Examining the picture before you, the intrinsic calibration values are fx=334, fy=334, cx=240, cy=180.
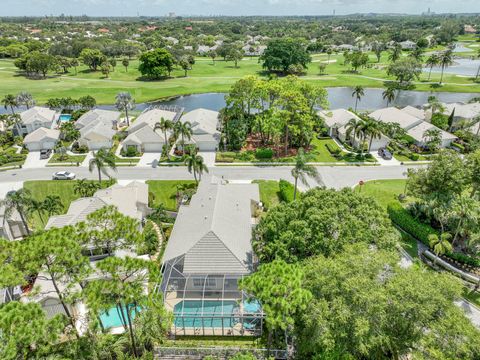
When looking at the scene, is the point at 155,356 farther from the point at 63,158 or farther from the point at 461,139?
the point at 461,139

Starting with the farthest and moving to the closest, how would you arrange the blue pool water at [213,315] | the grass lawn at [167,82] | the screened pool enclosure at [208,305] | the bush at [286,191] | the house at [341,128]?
the grass lawn at [167,82] → the house at [341,128] → the bush at [286,191] → the screened pool enclosure at [208,305] → the blue pool water at [213,315]

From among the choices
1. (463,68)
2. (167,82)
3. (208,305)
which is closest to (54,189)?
(208,305)

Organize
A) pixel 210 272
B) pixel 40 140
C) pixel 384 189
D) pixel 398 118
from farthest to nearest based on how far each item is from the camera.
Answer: pixel 398 118, pixel 40 140, pixel 384 189, pixel 210 272

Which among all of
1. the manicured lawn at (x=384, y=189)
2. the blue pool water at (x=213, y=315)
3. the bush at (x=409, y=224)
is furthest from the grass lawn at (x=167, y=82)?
the blue pool water at (x=213, y=315)

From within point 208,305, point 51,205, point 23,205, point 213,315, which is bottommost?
point 208,305

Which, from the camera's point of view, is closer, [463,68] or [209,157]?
[209,157]

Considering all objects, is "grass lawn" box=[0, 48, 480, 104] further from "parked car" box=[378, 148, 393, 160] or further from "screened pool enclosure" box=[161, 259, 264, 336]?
"screened pool enclosure" box=[161, 259, 264, 336]

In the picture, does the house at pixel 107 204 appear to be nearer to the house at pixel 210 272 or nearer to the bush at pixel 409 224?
the house at pixel 210 272

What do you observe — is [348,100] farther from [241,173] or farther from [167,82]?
[167,82]
